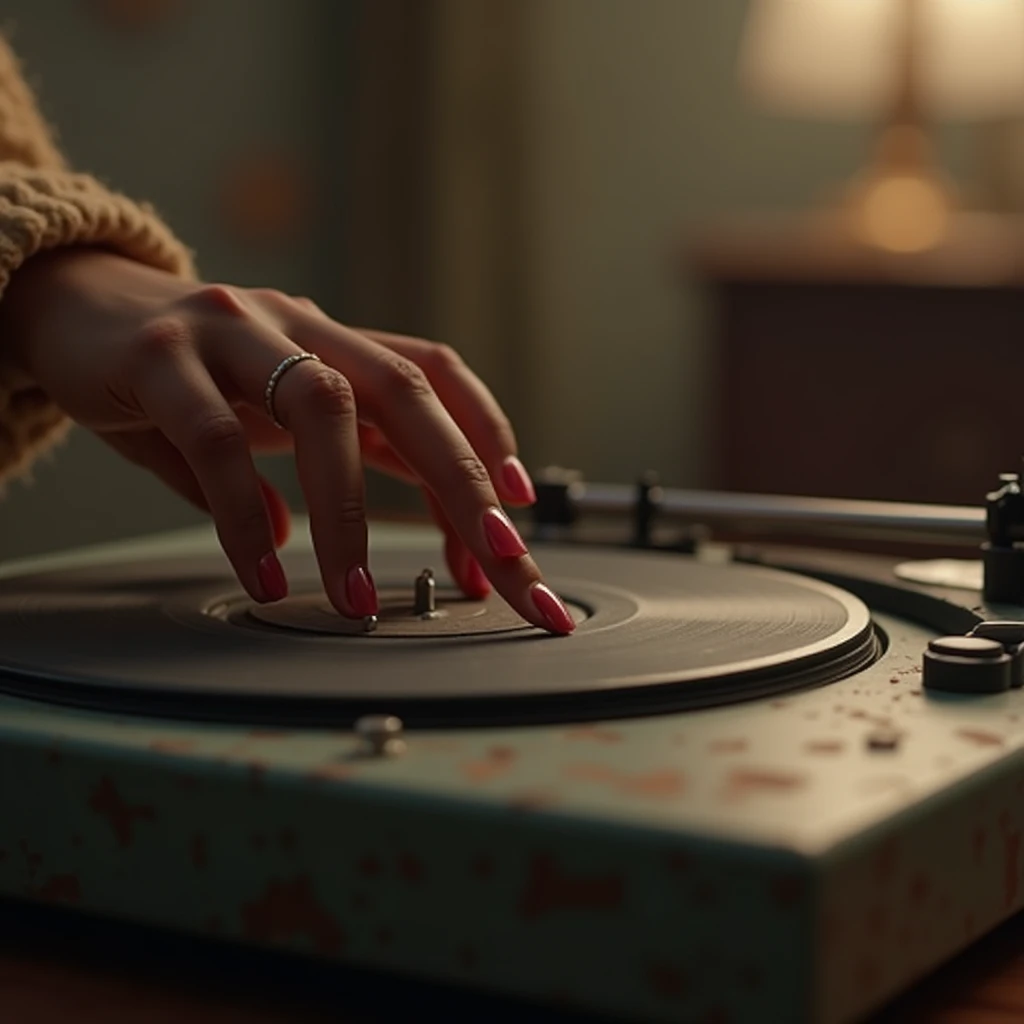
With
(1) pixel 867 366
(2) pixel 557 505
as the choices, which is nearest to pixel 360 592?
(2) pixel 557 505

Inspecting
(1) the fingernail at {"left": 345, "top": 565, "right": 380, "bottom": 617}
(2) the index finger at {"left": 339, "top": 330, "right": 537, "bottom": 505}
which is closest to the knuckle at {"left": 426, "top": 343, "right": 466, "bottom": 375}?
(2) the index finger at {"left": 339, "top": 330, "right": 537, "bottom": 505}

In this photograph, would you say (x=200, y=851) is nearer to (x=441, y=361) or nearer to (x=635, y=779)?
(x=635, y=779)

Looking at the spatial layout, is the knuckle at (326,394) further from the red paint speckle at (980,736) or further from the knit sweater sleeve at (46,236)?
the red paint speckle at (980,736)

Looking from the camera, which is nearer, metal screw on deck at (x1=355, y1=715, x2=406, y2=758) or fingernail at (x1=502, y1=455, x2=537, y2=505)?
metal screw on deck at (x1=355, y1=715, x2=406, y2=758)

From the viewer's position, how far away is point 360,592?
0.76 metres

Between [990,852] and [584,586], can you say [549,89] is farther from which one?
[990,852]

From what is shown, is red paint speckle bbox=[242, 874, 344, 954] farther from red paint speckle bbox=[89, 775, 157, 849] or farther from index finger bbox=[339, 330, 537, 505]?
index finger bbox=[339, 330, 537, 505]

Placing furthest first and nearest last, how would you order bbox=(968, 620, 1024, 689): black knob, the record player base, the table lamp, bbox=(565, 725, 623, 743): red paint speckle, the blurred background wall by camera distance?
1. the table lamp
2. the blurred background wall
3. bbox=(968, 620, 1024, 689): black knob
4. bbox=(565, 725, 623, 743): red paint speckle
5. the record player base

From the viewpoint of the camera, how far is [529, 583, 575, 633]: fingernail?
733 millimetres

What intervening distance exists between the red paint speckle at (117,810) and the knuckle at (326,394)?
0.25 metres

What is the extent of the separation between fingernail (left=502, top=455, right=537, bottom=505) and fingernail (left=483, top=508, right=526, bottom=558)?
14 centimetres

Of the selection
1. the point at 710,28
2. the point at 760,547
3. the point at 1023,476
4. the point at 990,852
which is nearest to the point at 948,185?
the point at 710,28

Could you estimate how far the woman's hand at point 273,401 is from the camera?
767 millimetres

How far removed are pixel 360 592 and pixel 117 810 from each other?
20 cm
